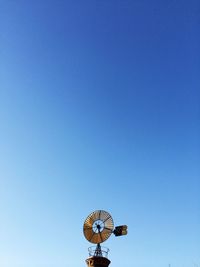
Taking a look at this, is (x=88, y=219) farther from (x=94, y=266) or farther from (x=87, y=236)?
(x=94, y=266)

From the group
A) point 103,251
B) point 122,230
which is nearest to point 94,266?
point 103,251

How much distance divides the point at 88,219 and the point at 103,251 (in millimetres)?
3745

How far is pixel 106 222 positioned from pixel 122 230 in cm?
192

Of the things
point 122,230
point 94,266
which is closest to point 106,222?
point 122,230

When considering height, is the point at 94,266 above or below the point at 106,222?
below

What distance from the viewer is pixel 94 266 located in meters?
36.3

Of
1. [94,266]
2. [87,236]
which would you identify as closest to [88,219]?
[87,236]

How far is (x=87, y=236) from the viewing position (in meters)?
38.8

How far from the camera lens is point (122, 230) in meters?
38.8

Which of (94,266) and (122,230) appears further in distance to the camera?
(122,230)

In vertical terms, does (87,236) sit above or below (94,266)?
above

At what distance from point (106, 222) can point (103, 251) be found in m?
3.09

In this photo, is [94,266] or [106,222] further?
[106,222]

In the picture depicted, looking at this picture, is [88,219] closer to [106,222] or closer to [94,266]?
[106,222]
